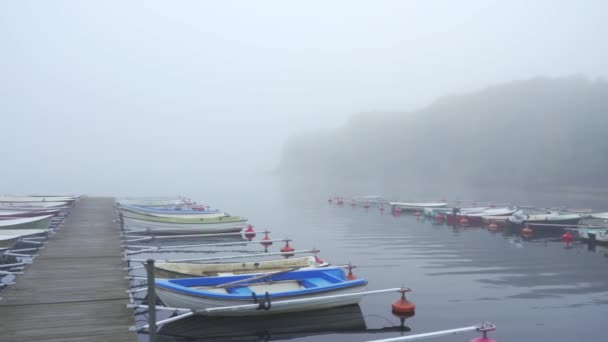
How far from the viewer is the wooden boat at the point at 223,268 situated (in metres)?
15.8

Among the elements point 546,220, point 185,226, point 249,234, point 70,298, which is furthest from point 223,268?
point 546,220

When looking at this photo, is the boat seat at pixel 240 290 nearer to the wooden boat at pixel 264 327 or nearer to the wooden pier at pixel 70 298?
the wooden boat at pixel 264 327

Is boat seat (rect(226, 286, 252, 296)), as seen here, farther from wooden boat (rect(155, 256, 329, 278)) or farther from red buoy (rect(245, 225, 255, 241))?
red buoy (rect(245, 225, 255, 241))

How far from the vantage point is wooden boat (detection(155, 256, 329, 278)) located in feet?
51.9

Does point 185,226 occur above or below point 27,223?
below

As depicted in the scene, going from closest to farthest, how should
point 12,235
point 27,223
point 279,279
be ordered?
point 279,279, point 12,235, point 27,223

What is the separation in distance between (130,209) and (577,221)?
105ft

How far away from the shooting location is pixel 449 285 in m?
18.9

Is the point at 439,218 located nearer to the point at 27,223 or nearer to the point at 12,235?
the point at 27,223

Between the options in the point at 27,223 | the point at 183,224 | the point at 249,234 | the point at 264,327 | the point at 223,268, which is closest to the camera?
the point at 264,327

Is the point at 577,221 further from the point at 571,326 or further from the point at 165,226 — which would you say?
the point at 165,226

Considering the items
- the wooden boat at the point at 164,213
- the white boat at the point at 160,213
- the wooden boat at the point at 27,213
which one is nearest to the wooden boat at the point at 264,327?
the white boat at the point at 160,213

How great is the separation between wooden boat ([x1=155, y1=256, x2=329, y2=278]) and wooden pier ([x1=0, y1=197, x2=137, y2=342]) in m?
1.42

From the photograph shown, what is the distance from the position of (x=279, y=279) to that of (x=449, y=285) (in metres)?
7.38
